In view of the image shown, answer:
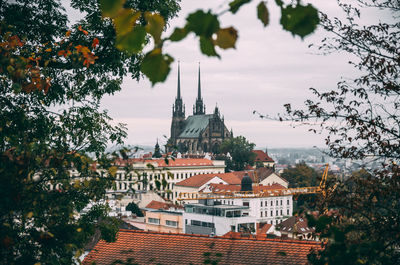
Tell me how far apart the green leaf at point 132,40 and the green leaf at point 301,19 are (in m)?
0.55

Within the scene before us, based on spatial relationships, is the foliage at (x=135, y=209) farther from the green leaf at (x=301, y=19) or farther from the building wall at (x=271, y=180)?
the green leaf at (x=301, y=19)

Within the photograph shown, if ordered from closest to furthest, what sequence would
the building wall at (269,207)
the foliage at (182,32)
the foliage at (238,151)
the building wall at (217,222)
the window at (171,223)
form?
the foliage at (182,32) → the building wall at (217,222) → the window at (171,223) → the building wall at (269,207) → the foliage at (238,151)

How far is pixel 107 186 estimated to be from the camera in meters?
5.85

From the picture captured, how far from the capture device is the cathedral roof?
132m

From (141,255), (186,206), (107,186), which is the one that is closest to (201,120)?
(186,206)

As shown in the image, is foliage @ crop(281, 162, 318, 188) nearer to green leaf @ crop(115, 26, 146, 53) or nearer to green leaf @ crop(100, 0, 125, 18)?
green leaf @ crop(115, 26, 146, 53)

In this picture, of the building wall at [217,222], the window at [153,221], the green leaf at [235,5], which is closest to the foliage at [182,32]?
the green leaf at [235,5]

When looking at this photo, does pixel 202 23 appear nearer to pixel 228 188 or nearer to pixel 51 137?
pixel 51 137

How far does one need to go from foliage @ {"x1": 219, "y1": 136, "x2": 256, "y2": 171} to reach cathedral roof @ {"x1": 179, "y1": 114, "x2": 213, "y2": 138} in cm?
995

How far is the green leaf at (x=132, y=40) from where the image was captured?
170 cm

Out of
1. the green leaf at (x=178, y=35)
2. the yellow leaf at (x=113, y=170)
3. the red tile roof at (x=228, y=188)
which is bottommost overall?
the red tile roof at (x=228, y=188)

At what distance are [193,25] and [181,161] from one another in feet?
345

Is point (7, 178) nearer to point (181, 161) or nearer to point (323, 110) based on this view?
point (323, 110)

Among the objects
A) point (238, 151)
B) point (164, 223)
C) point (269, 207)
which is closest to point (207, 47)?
point (164, 223)
